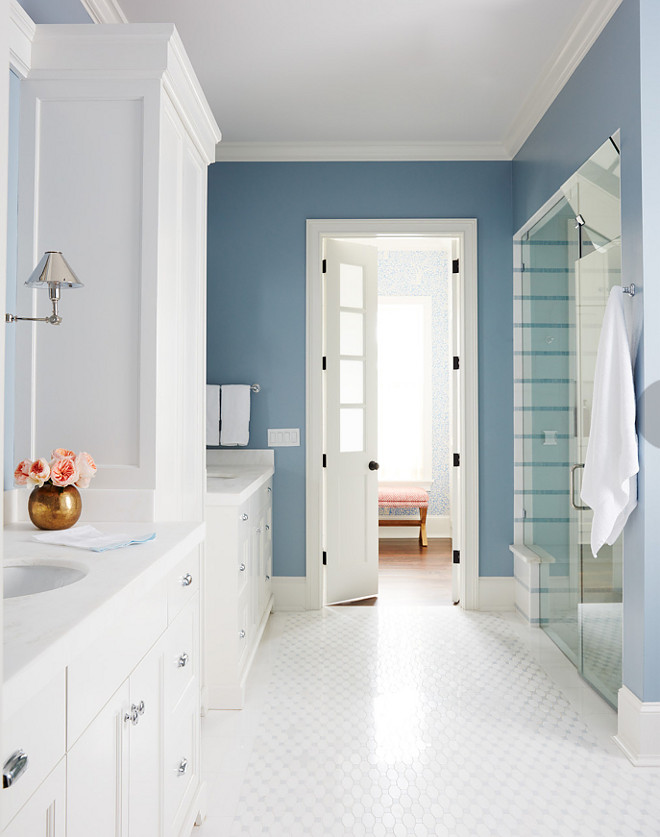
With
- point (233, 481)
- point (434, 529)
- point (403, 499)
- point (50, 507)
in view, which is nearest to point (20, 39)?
point (50, 507)

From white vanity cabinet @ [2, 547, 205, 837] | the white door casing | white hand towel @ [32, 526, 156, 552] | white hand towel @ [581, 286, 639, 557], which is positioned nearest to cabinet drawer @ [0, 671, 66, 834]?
white vanity cabinet @ [2, 547, 205, 837]

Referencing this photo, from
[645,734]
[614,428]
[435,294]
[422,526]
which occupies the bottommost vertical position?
[645,734]

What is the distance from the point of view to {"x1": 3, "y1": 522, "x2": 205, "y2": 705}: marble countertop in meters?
0.80

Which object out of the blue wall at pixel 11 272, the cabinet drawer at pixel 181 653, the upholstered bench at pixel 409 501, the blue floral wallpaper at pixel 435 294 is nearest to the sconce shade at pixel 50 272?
the blue wall at pixel 11 272

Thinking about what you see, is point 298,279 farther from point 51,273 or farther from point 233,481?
point 51,273

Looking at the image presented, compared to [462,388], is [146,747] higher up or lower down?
lower down

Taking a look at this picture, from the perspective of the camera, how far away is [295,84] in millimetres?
3037

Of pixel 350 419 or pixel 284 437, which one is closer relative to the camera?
pixel 284 437

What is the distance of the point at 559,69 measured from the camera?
9.20ft

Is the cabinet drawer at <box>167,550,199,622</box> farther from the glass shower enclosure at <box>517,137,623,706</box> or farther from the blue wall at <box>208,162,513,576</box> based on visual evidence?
the blue wall at <box>208,162,513,576</box>

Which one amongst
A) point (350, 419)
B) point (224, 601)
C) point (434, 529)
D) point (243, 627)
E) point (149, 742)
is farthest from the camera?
point (434, 529)

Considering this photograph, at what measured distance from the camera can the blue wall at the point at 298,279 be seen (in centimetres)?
376

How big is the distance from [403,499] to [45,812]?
474 centimetres

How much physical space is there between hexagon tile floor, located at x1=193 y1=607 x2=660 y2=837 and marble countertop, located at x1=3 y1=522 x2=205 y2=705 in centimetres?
91
